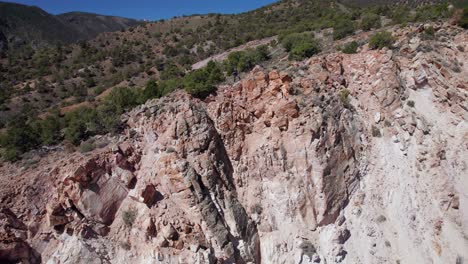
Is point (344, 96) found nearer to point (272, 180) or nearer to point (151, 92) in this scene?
point (272, 180)

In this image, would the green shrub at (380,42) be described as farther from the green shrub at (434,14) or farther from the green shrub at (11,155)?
the green shrub at (11,155)

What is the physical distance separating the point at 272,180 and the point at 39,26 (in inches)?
3350

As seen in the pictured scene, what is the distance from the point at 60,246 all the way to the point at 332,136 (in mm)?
12902

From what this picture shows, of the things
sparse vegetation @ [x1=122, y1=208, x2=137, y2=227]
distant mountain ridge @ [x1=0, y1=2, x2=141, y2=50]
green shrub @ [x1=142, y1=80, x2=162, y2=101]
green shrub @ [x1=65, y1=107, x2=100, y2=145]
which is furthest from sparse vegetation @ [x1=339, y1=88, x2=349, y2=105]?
distant mountain ridge @ [x1=0, y1=2, x2=141, y2=50]

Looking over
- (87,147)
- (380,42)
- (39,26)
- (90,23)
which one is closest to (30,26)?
(39,26)

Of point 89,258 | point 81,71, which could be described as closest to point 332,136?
point 89,258

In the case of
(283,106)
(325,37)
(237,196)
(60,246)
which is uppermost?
(325,37)

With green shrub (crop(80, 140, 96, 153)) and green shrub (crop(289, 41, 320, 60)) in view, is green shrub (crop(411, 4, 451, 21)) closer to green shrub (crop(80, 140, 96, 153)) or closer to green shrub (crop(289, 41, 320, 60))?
green shrub (crop(289, 41, 320, 60))

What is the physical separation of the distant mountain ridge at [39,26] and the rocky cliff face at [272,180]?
58.4 metres

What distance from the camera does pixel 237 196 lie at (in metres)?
15.0

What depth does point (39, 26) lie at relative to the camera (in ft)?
254

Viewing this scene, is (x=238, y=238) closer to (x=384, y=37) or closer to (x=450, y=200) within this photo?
(x=450, y=200)

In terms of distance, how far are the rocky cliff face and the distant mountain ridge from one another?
58378 mm

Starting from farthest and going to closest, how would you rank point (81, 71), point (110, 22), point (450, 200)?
1. point (110, 22)
2. point (81, 71)
3. point (450, 200)
